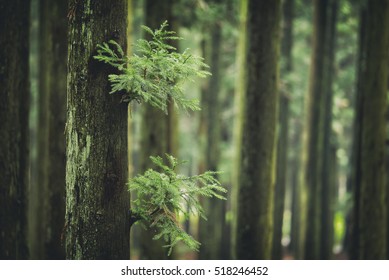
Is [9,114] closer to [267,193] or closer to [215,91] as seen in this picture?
[267,193]

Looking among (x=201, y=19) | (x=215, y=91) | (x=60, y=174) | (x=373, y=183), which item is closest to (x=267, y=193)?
(x=373, y=183)

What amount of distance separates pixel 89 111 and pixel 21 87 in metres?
2.71

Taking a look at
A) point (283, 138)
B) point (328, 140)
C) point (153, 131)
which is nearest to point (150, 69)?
point (153, 131)

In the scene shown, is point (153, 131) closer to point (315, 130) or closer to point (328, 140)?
point (315, 130)

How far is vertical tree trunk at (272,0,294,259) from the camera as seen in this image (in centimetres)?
1212

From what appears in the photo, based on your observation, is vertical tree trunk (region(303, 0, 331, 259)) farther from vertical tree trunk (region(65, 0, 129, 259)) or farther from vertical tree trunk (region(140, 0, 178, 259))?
vertical tree trunk (region(65, 0, 129, 259))

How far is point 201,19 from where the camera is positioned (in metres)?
10.8

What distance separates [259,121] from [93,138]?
3.22 m

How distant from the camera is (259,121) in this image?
5.71 meters

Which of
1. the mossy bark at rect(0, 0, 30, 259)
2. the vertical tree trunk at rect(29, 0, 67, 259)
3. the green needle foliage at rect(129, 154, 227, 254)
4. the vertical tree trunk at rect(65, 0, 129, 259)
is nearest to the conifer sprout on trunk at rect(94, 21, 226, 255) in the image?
the green needle foliage at rect(129, 154, 227, 254)

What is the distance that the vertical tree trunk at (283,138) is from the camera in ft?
39.8

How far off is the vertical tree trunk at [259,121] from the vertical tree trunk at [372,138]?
206cm
